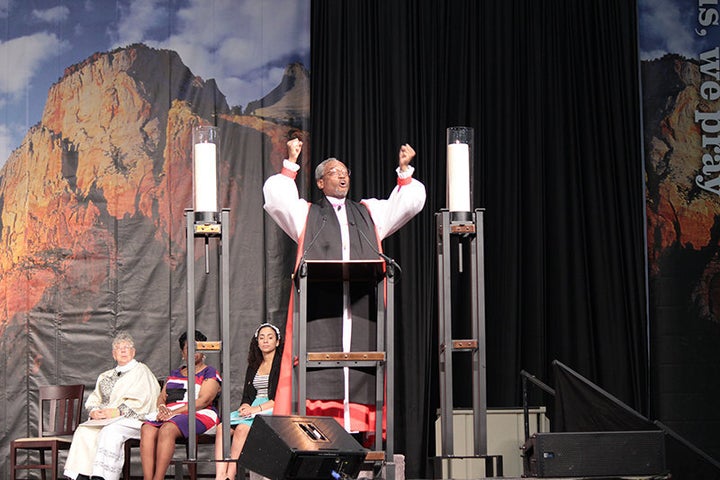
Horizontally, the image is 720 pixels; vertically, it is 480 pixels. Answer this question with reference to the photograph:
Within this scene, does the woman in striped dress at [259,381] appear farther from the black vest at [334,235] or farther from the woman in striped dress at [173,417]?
the black vest at [334,235]

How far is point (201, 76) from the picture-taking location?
7.14 m

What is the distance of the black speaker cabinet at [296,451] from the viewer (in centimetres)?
351

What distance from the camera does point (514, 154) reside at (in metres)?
6.89

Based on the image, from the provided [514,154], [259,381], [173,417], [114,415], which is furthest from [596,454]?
[114,415]

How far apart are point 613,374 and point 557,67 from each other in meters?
2.01

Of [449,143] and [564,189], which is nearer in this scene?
[449,143]

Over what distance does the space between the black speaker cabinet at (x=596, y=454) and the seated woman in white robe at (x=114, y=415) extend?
276cm

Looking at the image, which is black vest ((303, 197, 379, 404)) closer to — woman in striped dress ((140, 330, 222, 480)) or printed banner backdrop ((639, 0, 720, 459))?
woman in striped dress ((140, 330, 222, 480))

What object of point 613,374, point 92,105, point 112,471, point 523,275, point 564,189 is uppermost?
point 92,105

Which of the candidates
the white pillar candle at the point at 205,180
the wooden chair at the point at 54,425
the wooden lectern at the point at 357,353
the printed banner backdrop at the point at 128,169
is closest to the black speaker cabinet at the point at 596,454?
the wooden lectern at the point at 357,353

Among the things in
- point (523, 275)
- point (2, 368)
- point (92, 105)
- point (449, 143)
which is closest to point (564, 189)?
point (523, 275)

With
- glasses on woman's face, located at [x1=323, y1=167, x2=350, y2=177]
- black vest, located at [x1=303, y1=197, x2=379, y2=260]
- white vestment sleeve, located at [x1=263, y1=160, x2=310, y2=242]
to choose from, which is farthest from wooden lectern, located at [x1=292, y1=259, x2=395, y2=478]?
glasses on woman's face, located at [x1=323, y1=167, x2=350, y2=177]

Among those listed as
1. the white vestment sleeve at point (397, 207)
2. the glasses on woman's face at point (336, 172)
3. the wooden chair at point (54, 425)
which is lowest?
the wooden chair at point (54, 425)

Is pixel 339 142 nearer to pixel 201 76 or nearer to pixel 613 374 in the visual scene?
pixel 201 76
